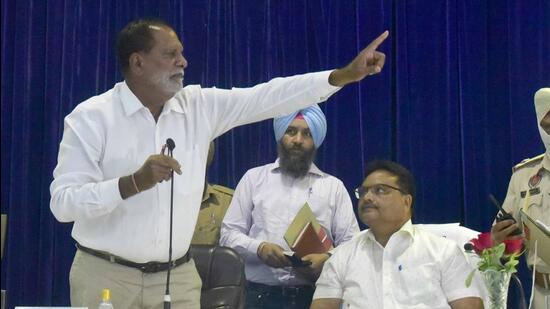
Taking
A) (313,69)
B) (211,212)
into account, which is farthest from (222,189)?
(313,69)

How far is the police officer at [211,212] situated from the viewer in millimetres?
4633

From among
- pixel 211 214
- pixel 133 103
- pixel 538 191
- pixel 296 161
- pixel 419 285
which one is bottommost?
pixel 419 285

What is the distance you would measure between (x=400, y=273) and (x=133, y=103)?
134cm

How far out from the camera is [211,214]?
4.73 m

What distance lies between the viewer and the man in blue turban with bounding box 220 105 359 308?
433 cm

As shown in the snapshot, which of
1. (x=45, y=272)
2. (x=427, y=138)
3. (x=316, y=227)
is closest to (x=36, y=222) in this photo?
(x=45, y=272)

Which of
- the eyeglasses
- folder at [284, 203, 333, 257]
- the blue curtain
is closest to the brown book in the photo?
folder at [284, 203, 333, 257]

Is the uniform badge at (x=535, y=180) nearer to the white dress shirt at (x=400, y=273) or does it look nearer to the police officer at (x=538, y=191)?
the police officer at (x=538, y=191)

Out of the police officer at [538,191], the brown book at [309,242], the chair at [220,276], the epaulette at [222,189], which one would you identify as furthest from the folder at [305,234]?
the police officer at [538,191]

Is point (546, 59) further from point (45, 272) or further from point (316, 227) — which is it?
point (45, 272)

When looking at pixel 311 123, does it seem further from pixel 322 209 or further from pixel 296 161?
pixel 322 209

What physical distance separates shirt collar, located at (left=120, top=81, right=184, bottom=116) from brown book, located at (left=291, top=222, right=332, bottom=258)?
1.18 m

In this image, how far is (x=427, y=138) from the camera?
525 cm

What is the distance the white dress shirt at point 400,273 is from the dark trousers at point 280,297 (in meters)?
0.55
